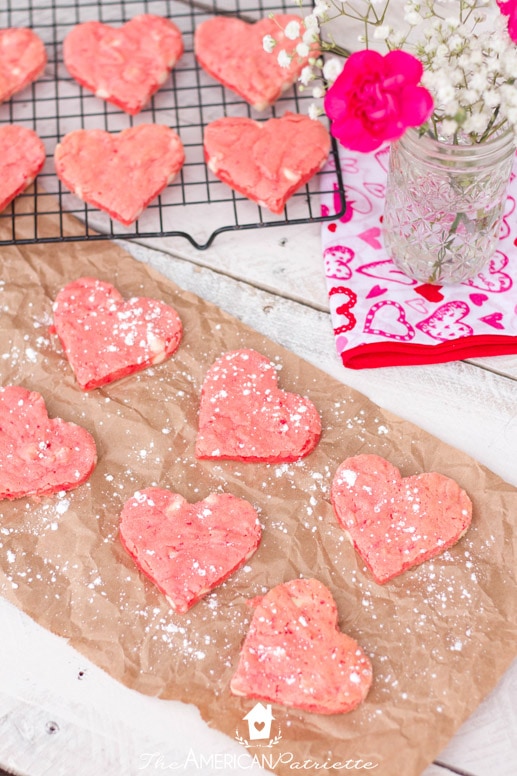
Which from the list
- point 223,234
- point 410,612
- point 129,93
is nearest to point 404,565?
point 410,612

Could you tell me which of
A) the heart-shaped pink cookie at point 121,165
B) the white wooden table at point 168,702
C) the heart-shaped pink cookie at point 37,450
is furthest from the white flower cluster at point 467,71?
the heart-shaped pink cookie at point 37,450

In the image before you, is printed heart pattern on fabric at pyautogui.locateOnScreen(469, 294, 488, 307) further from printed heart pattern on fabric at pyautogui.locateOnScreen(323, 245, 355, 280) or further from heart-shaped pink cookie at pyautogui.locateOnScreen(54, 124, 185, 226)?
heart-shaped pink cookie at pyautogui.locateOnScreen(54, 124, 185, 226)

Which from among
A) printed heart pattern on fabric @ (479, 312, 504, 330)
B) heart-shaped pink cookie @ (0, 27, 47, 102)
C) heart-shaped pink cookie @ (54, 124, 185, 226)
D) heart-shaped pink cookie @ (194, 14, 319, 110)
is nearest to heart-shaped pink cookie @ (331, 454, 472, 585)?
printed heart pattern on fabric @ (479, 312, 504, 330)

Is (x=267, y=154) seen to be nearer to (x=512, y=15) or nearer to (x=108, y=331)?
(x=108, y=331)

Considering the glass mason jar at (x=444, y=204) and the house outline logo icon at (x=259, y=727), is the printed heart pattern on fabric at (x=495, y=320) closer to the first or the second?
the glass mason jar at (x=444, y=204)

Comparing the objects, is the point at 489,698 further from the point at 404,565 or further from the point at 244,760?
the point at 244,760
